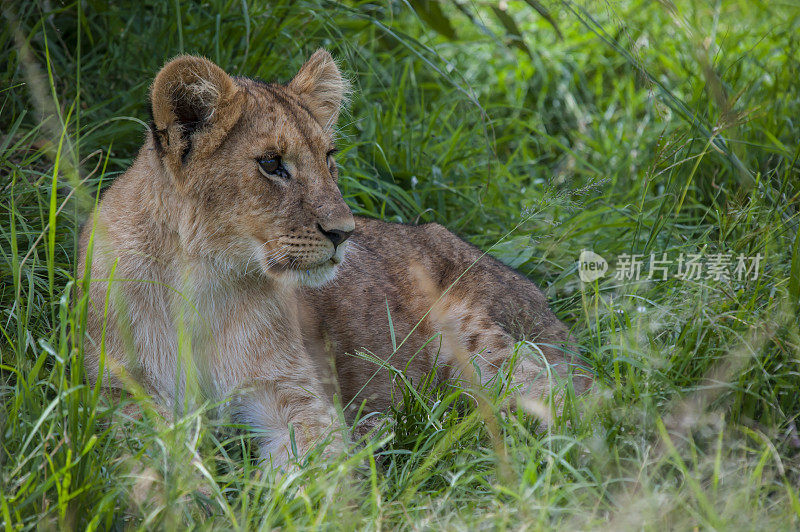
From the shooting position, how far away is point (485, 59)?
7.27 m

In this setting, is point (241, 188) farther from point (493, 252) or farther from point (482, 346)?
point (493, 252)

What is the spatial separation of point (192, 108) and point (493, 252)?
7.50 feet

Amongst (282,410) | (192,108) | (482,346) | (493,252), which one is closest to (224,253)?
(192,108)

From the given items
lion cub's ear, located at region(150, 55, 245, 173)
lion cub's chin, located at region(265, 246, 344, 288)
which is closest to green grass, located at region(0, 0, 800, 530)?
lion cub's ear, located at region(150, 55, 245, 173)

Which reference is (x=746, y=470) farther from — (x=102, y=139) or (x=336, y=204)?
(x=102, y=139)

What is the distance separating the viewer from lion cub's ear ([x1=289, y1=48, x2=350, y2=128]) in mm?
3998

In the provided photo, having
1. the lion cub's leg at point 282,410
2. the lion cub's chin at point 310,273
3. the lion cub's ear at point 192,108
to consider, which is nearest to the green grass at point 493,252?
the lion cub's leg at point 282,410

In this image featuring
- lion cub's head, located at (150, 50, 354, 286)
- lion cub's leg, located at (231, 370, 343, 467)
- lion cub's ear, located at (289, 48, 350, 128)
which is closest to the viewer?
lion cub's head, located at (150, 50, 354, 286)

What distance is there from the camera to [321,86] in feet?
13.4

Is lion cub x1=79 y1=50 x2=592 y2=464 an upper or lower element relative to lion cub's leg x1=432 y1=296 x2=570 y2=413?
upper

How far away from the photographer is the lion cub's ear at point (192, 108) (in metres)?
3.27

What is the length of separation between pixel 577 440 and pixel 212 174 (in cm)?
168

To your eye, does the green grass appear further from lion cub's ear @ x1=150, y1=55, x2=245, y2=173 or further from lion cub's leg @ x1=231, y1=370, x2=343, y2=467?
lion cub's ear @ x1=150, y1=55, x2=245, y2=173

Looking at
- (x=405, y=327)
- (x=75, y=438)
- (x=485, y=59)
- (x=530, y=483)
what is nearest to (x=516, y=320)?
(x=405, y=327)
